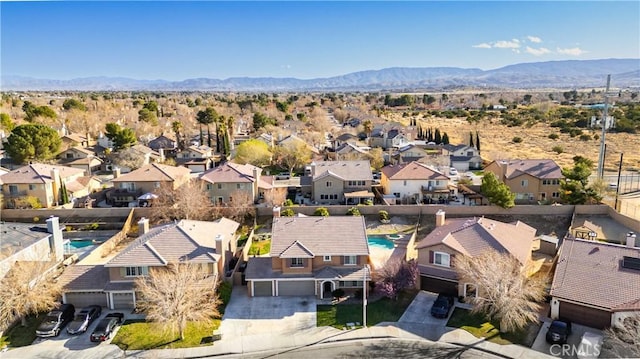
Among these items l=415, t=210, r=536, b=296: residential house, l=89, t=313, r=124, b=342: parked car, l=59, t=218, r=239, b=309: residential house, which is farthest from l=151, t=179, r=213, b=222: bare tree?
l=415, t=210, r=536, b=296: residential house

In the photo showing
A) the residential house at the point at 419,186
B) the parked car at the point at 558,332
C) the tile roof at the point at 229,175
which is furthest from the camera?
the residential house at the point at 419,186

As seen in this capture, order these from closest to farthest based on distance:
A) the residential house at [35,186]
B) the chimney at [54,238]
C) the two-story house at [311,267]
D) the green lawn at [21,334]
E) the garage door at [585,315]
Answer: the garage door at [585,315]
the green lawn at [21,334]
the two-story house at [311,267]
the chimney at [54,238]
the residential house at [35,186]

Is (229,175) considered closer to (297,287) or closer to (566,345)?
(297,287)

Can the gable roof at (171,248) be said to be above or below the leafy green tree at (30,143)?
below

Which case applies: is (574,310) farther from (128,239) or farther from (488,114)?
(488,114)

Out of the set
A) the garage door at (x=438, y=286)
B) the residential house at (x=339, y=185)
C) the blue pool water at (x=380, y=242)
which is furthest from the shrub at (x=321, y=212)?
the garage door at (x=438, y=286)

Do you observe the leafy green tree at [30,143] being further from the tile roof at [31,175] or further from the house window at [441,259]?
the house window at [441,259]

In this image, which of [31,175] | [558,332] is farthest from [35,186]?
[558,332]
